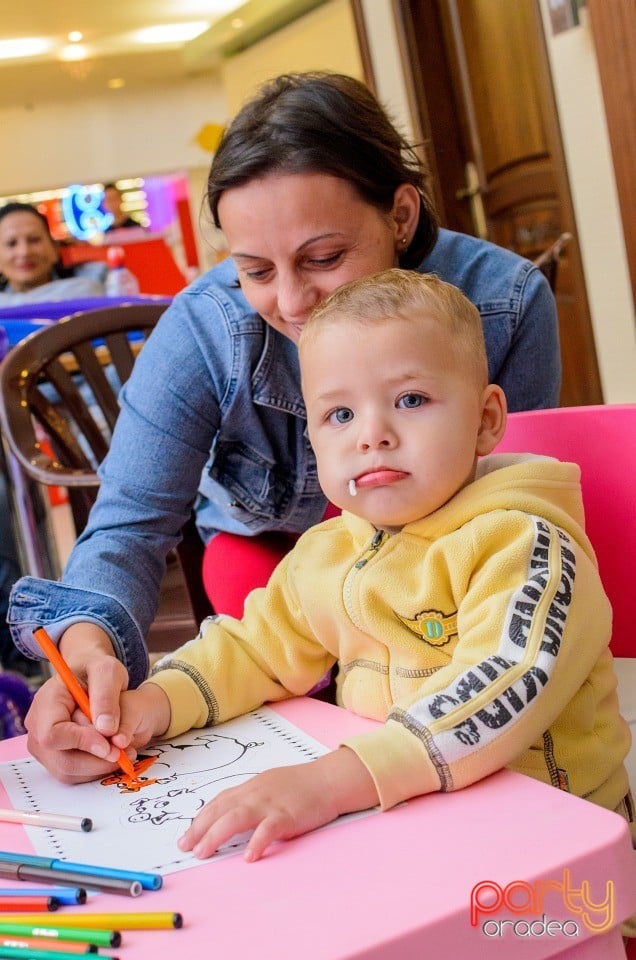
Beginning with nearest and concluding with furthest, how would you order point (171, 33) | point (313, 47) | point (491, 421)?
point (491, 421) → point (313, 47) → point (171, 33)

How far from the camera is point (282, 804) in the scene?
602 mm

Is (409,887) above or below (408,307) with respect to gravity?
below

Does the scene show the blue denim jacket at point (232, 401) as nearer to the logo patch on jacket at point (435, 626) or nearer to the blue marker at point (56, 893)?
the logo patch on jacket at point (435, 626)

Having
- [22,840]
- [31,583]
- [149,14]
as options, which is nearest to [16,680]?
[31,583]

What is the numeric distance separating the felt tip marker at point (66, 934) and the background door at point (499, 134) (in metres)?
3.38

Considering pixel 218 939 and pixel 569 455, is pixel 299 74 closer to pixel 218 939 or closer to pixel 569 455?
pixel 569 455

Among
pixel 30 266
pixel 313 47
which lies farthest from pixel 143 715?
pixel 313 47

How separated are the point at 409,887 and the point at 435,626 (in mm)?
273

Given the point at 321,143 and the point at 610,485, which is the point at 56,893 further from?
the point at 321,143

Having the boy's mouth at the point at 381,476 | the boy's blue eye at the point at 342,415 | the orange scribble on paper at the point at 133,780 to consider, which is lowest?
the orange scribble on paper at the point at 133,780

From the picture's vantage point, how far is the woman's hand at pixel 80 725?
2.48 ft

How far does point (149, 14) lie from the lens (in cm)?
812

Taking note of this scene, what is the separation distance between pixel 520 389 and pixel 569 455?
34 cm

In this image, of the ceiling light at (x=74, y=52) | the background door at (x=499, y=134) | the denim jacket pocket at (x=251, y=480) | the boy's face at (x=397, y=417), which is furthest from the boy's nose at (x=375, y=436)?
the ceiling light at (x=74, y=52)
